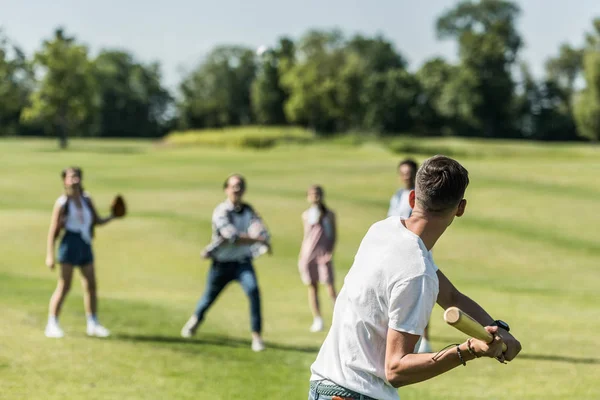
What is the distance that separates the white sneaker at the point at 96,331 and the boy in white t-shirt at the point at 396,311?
8.60 m

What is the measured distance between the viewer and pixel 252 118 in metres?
144

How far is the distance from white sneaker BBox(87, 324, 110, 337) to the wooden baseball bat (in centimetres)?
944

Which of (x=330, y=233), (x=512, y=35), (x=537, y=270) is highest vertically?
(x=512, y=35)

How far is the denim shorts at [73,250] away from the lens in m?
12.1

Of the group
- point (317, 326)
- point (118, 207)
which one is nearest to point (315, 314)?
point (317, 326)

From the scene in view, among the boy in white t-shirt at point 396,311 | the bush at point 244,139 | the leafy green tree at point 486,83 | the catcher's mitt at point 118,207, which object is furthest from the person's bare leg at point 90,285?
the leafy green tree at point 486,83

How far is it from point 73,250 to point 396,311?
9.01 meters

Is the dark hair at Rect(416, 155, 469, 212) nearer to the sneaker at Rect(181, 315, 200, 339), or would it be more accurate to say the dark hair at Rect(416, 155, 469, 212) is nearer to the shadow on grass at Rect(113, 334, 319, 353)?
the shadow on grass at Rect(113, 334, 319, 353)

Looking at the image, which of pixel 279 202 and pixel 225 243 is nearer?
pixel 225 243

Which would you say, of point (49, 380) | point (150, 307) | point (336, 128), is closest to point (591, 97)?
→ point (336, 128)

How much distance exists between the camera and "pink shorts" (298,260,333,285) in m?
14.5

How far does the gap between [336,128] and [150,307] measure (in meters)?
113

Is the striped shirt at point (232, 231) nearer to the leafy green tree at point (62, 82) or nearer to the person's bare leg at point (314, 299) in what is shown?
the person's bare leg at point (314, 299)

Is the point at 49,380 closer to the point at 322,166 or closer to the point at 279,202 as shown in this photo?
the point at 279,202
